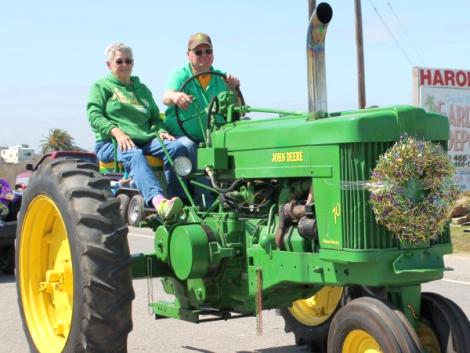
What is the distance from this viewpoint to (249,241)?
538cm

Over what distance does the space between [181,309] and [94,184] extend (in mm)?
1077

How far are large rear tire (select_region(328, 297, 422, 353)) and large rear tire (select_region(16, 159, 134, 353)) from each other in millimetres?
1372

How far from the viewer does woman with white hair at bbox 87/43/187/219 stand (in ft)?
20.0

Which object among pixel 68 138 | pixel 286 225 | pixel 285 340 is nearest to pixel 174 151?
pixel 286 225

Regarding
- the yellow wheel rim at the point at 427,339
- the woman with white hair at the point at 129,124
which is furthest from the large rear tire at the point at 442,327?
the woman with white hair at the point at 129,124

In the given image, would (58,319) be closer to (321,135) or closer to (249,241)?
(249,241)

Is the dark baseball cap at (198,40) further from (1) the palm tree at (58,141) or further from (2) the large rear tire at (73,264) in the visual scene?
(1) the palm tree at (58,141)

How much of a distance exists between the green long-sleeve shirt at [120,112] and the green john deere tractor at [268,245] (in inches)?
20.2

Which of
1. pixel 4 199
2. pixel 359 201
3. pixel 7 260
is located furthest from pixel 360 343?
pixel 4 199

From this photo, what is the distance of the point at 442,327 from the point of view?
452 cm

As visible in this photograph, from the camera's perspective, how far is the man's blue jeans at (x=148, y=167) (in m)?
6.05

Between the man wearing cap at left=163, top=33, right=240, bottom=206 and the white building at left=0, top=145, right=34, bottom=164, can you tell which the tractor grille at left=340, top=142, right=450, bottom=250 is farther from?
the white building at left=0, top=145, right=34, bottom=164

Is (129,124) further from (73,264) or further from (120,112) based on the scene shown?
(73,264)

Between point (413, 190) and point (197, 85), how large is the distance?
2.56 metres
